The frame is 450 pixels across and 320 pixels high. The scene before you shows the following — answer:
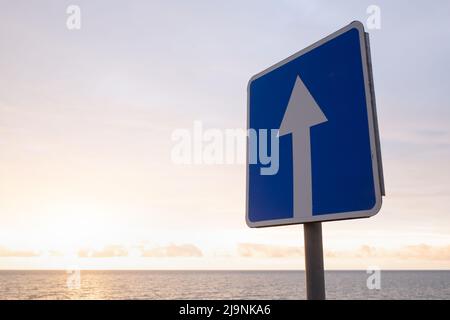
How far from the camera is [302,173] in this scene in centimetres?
170

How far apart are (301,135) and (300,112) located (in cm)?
12

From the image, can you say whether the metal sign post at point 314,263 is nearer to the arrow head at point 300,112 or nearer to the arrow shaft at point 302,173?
the arrow shaft at point 302,173

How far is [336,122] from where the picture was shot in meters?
1.64

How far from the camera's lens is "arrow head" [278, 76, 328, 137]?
172cm

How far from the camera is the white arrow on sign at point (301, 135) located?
5.47 ft

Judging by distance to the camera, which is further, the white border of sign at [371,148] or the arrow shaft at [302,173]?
the arrow shaft at [302,173]

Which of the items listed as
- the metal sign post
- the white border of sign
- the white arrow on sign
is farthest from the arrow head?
the metal sign post

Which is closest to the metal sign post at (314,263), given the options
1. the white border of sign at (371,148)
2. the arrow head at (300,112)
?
the white border of sign at (371,148)

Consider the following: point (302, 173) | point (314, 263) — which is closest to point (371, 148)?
point (302, 173)

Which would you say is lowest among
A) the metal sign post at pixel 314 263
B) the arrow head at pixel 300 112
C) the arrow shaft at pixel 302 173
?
the metal sign post at pixel 314 263

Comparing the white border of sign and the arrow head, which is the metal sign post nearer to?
the white border of sign
